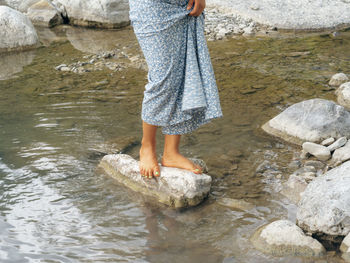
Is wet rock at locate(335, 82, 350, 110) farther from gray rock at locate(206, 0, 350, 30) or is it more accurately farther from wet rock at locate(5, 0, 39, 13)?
wet rock at locate(5, 0, 39, 13)

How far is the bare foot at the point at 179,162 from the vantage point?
11.9 ft

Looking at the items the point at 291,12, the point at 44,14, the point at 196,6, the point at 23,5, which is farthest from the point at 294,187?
the point at 23,5

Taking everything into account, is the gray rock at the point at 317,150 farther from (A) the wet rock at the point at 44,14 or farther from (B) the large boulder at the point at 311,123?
(A) the wet rock at the point at 44,14

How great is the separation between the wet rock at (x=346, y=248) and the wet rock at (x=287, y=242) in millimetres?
111

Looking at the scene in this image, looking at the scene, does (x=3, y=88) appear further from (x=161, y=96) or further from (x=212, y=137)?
(x=161, y=96)

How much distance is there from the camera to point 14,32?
8414 millimetres

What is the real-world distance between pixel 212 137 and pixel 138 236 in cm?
171

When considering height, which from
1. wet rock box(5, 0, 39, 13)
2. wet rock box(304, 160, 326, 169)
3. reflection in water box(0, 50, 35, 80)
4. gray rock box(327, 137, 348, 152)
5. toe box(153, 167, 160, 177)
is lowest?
wet rock box(304, 160, 326, 169)

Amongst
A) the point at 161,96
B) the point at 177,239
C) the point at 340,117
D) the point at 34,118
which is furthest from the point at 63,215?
the point at 340,117

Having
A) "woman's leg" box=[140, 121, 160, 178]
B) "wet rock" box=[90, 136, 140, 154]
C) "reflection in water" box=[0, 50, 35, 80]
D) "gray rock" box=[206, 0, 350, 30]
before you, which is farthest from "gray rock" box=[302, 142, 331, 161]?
"gray rock" box=[206, 0, 350, 30]

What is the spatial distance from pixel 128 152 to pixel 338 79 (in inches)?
122

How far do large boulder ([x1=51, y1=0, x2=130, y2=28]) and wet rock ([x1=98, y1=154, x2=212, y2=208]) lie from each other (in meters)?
6.36

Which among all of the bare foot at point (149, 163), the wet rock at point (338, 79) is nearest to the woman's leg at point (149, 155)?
the bare foot at point (149, 163)

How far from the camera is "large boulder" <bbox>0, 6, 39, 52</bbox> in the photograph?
8.38m
